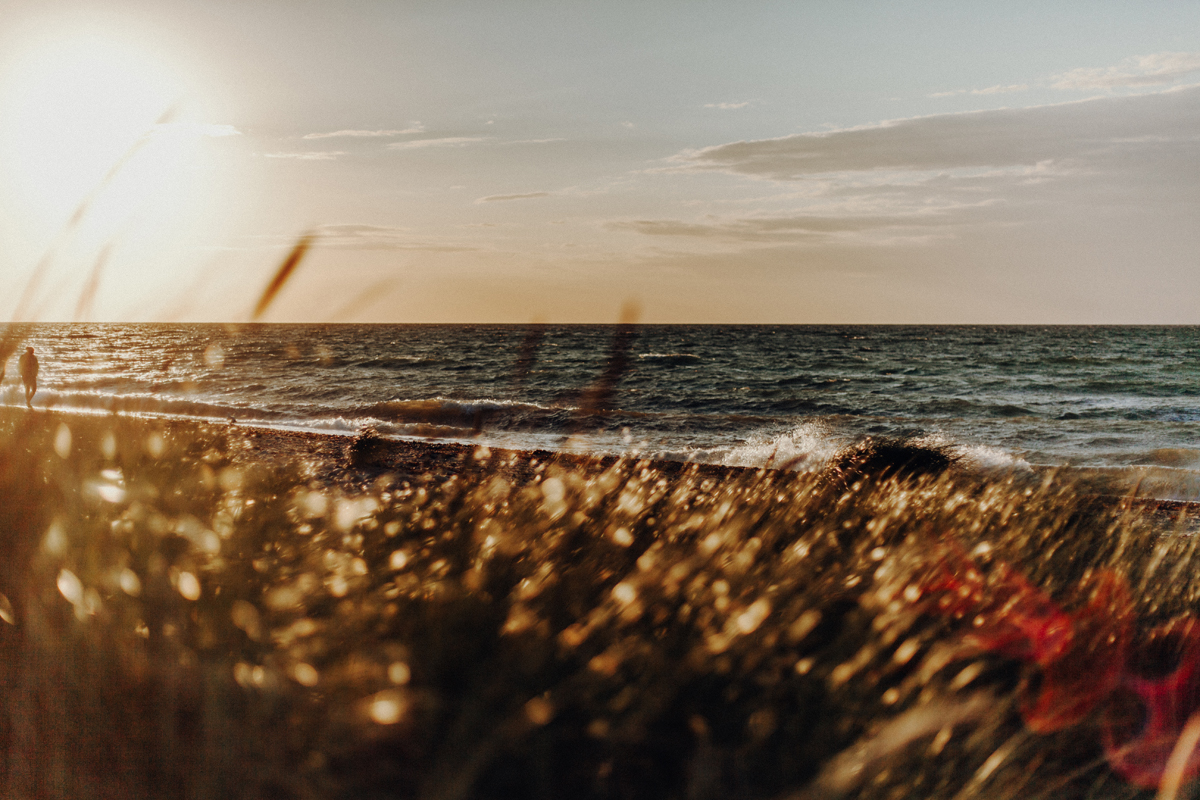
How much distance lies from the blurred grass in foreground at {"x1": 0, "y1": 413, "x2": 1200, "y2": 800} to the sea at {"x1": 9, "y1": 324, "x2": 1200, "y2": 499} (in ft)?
14.7

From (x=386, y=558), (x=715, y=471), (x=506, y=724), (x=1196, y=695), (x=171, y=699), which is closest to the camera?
(x=506, y=724)

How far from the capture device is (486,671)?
278cm

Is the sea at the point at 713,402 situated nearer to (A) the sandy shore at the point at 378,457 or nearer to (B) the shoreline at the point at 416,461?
(B) the shoreline at the point at 416,461

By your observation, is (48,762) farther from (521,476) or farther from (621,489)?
(521,476)

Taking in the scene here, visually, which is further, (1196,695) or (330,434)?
(330,434)

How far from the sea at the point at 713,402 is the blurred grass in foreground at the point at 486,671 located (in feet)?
14.7

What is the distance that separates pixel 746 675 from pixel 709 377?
1565 inches

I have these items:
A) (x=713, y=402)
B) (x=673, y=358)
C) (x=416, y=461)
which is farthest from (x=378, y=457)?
(x=673, y=358)

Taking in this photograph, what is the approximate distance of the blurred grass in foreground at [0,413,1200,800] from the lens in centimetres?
262

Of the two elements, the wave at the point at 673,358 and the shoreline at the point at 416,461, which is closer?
the shoreline at the point at 416,461

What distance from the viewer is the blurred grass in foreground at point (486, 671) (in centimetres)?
262

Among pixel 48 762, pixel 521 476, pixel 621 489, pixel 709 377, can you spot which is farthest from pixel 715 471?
pixel 709 377

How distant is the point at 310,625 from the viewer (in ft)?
9.40

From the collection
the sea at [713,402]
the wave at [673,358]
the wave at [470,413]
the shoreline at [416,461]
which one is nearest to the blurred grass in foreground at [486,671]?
the sea at [713,402]
